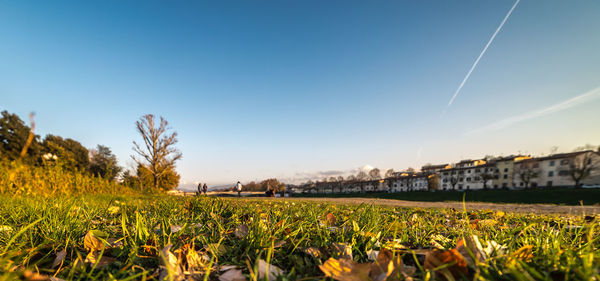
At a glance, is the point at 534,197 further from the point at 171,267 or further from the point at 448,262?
the point at 171,267

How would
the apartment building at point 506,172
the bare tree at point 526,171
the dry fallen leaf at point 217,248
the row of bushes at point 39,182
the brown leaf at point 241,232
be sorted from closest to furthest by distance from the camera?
the dry fallen leaf at point 217,248, the brown leaf at point 241,232, the row of bushes at point 39,182, the bare tree at point 526,171, the apartment building at point 506,172

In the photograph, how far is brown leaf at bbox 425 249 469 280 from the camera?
0.85m

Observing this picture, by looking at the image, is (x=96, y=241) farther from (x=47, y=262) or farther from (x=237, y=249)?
(x=237, y=249)

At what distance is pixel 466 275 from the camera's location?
0.87m

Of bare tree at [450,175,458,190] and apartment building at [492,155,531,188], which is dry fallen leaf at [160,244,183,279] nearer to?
bare tree at [450,175,458,190]

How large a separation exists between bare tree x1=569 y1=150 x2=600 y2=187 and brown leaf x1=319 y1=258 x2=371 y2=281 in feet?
233

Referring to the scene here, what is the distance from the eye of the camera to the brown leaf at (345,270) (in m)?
0.87

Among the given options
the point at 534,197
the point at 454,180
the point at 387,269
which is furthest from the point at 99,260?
the point at 454,180

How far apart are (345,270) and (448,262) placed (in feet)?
1.38

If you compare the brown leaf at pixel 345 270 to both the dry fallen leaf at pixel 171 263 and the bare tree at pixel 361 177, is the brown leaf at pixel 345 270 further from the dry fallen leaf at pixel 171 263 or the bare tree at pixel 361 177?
the bare tree at pixel 361 177

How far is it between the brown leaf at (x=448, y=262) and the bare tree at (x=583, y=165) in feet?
232

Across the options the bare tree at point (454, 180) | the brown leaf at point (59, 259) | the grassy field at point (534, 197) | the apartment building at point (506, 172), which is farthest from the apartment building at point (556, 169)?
the brown leaf at point (59, 259)

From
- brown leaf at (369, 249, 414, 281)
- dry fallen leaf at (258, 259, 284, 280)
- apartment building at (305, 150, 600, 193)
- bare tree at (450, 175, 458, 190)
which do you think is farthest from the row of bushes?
bare tree at (450, 175, 458, 190)

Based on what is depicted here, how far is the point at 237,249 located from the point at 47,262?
1.02 metres
